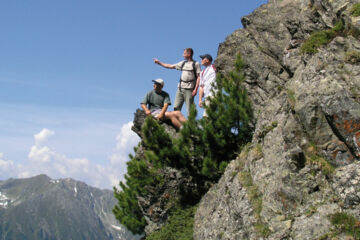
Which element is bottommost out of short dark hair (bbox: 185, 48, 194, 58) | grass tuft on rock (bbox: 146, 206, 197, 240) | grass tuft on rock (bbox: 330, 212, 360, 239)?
grass tuft on rock (bbox: 330, 212, 360, 239)

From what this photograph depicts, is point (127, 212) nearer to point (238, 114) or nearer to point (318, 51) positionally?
point (238, 114)

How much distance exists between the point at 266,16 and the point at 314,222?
1376 centimetres

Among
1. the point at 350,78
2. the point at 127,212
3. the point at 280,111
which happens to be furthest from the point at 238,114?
the point at 127,212

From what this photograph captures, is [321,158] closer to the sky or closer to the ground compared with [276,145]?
closer to the ground

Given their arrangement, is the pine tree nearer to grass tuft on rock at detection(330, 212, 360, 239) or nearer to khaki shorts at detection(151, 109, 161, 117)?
khaki shorts at detection(151, 109, 161, 117)

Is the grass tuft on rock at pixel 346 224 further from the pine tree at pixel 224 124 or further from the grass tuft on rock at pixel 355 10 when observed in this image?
Answer: the grass tuft on rock at pixel 355 10

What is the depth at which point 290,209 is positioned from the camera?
852 cm

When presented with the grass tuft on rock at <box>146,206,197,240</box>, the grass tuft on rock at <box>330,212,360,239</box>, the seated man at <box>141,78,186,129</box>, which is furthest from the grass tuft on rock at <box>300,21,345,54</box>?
the grass tuft on rock at <box>146,206,197,240</box>

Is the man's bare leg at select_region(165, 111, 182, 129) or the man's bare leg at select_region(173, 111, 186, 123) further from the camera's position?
the man's bare leg at select_region(165, 111, 182, 129)

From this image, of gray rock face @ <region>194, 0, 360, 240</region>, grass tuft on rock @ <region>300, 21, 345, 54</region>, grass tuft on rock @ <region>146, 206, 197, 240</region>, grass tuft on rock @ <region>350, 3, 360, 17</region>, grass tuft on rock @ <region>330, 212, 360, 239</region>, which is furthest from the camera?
grass tuft on rock @ <region>146, 206, 197, 240</region>

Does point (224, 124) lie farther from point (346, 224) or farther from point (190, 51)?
point (346, 224)

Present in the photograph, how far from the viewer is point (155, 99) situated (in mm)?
15734

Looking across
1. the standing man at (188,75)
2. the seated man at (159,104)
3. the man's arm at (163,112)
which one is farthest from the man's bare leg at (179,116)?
the man's arm at (163,112)

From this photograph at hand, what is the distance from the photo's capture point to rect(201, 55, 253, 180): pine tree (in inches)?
541
